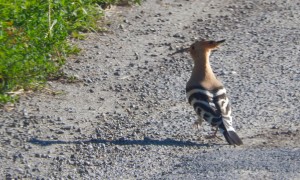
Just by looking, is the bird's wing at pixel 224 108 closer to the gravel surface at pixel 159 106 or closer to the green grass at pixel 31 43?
the gravel surface at pixel 159 106

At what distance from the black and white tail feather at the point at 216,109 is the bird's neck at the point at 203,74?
0.14 meters

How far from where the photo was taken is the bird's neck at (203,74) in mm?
7361

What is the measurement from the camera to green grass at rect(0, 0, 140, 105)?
7617 millimetres

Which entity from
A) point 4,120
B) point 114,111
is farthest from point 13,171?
point 114,111

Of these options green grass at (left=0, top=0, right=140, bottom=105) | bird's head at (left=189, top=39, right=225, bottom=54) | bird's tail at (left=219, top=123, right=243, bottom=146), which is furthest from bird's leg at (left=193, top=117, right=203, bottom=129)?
green grass at (left=0, top=0, right=140, bottom=105)

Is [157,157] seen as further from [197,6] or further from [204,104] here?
[197,6]

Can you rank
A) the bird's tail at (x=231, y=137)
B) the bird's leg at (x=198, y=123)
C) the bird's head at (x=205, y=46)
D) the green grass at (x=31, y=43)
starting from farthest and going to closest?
the bird's head at (x=205, y=46), the green grass at (x=31, y=43), the bird's leg at (x=198, y=123), the bird's tail at (x=231, y=137)

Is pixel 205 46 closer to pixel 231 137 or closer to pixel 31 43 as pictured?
pixel 231 137

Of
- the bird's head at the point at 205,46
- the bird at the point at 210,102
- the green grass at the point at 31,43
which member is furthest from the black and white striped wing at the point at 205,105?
the green grass at the point at 31,43

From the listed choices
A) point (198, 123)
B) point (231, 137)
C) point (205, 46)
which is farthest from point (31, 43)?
point (231, 137)

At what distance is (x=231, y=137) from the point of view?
22.4 ft

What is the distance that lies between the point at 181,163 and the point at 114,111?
1.34 metres

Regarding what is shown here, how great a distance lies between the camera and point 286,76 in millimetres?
8625

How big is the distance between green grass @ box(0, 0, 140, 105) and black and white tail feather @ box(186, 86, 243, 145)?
1488 mm
